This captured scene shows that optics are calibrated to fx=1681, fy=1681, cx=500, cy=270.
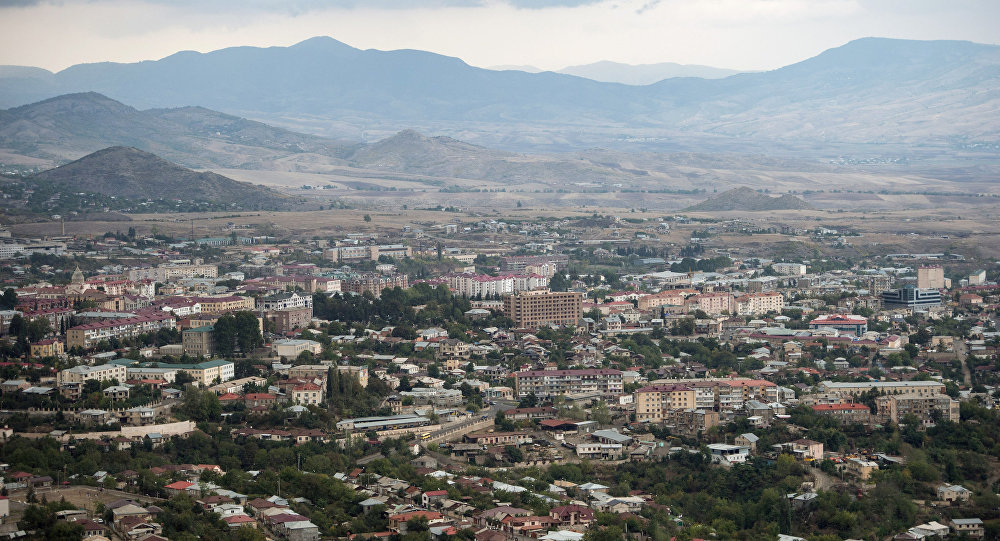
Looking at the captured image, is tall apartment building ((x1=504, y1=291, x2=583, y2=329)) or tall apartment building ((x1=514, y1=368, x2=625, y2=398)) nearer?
tall apartment building ((x1=514, y1=368, x2=625, y2=398))

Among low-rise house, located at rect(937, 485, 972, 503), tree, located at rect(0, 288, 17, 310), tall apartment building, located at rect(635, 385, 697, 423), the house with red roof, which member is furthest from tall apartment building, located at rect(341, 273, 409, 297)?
low-rise house, located at rect(937, 485, 972, 503)

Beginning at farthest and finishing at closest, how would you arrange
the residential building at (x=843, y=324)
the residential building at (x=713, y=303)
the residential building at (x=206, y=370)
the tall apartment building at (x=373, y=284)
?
1. the tall apartment building at (x=373, y=284)
2. the residential building at (x=713, y=303)
3. the residential building at (x=843, y=324)
4. the residential building at (x=206, y=370)

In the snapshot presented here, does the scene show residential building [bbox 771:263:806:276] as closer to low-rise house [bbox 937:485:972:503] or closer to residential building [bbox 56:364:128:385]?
residential building [bbox 56:364:128:385]

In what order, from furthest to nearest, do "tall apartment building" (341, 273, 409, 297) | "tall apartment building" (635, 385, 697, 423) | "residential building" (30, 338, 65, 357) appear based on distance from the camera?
"tall apartment building" (341, 273, 409, 297) < "residential building" (30, 338, 65, 357) < "tall apartment building" (635, 385, 697, 423)

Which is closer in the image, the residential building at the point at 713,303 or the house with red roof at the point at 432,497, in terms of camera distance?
the house with red roof at the point at 432,497

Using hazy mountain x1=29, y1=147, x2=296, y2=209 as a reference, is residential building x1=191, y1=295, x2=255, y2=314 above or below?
below

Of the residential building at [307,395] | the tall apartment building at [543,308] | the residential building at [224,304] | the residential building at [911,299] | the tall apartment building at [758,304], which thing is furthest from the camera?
the residential building at [911,299]

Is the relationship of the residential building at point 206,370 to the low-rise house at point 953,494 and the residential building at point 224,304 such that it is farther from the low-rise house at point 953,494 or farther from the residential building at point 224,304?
the low-rise house at point 953,494

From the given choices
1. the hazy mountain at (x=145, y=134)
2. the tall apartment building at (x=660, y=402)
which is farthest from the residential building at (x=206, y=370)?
the hazy mountain at (x=145, y=134)

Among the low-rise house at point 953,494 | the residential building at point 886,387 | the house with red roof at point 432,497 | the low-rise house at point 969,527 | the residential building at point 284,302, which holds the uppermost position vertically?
the residential building at point 284,302
